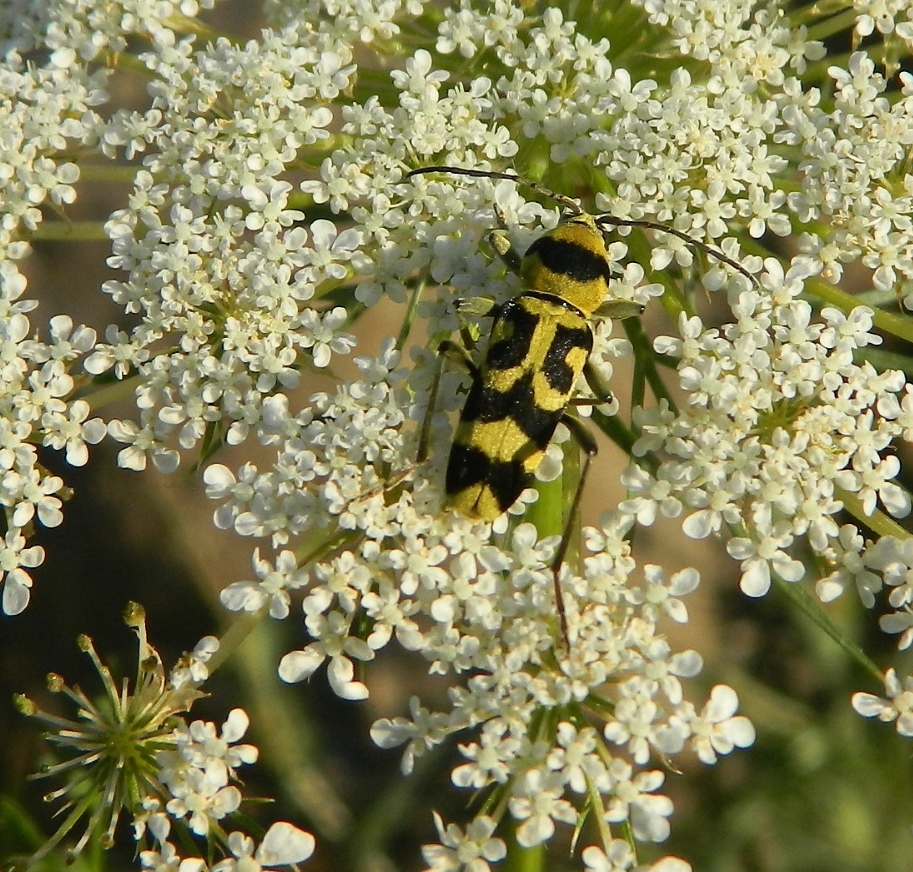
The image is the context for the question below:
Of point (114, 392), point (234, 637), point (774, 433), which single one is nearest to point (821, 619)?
point (774, 433)

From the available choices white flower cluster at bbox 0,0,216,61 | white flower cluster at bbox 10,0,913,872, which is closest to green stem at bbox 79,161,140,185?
white flower cluster at bbox 10,0,913,872

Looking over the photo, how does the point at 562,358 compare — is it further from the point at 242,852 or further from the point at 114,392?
the point at 242,852

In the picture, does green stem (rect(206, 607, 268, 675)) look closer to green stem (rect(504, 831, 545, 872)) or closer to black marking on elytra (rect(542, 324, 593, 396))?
green stem (rect(504, 831, 545, 872))

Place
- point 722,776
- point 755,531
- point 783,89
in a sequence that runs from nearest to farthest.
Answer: point 755,531
point 783,89
point 722,776

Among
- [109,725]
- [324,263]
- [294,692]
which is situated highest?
[324,263]

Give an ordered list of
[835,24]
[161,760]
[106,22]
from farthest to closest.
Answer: [106,22] < [835,24] < [161,760]

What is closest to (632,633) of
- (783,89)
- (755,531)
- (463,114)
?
(755,531)

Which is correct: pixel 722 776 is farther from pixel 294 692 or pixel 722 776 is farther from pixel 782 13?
pixel 782 13
